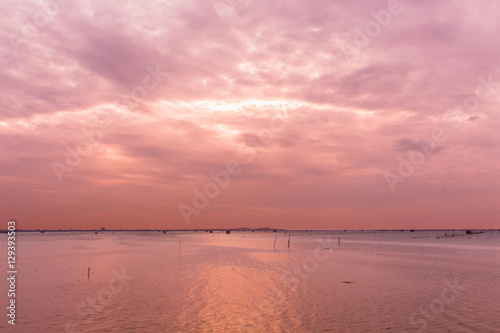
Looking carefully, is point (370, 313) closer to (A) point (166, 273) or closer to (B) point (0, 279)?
(A) point (166, 273)

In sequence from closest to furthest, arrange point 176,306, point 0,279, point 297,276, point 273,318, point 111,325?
point 111,325 < point 273,318 < point 176,306 < point 0,279 < point 297,276

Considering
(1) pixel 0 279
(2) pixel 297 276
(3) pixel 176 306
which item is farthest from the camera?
(2) pixel 297 276

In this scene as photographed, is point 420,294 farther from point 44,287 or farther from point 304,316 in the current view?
point 44,287

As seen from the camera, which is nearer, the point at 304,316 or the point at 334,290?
the point at 304,316

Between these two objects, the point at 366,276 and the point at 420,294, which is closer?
the point at 420,294

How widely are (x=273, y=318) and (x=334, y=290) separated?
490 inches

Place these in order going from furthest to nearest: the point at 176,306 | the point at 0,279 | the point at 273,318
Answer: the point at 0,279
the point at 176,306
the point at 273,318

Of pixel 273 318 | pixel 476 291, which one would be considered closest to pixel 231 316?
pixel 273 318

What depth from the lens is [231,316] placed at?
2645cm

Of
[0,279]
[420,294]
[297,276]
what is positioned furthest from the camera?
[297,276]

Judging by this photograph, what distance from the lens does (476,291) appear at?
121 feet

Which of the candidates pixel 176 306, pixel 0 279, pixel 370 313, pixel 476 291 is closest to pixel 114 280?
pixel 0 279

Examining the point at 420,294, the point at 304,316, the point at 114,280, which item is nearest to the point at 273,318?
the point at 304,316

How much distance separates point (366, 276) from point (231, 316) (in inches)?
1014
